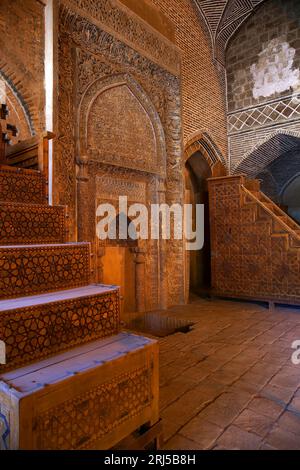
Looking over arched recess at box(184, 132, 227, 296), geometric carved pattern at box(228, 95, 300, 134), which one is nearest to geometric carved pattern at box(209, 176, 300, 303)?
arched recess at box(184, 132, 227, 296)

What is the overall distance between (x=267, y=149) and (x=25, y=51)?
22.0ft

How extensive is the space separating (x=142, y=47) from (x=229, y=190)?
10.7 ft

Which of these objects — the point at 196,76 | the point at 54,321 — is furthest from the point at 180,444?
the point at 196,76

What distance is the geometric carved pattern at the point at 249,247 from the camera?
18.2 ft

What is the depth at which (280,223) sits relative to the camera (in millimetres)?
5648

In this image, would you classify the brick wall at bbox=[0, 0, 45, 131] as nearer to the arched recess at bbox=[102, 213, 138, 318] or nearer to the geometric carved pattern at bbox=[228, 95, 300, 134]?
the arched recess at bbox=[102, 213, 138, 318]

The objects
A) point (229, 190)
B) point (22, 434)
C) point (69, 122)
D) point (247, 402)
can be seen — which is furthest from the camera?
point (229, 190)

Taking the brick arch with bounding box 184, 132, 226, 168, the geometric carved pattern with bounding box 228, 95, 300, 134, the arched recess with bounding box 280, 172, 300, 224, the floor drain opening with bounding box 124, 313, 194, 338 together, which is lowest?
the floor drain opening with bounding box 124, 313, 194, 338

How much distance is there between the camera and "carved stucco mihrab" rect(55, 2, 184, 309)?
4.33 m

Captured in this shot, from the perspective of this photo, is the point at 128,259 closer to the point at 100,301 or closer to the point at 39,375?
the point at 100,301

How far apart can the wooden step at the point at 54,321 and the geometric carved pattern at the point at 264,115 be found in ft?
25.1

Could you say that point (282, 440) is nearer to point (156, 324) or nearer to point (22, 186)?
point (22, 186)

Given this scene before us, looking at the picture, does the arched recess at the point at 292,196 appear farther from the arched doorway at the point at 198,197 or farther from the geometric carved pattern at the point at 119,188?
the geometric carved pattern at the point at 119,188

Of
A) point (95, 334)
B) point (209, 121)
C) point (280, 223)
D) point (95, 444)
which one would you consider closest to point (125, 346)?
point (95, 334)
